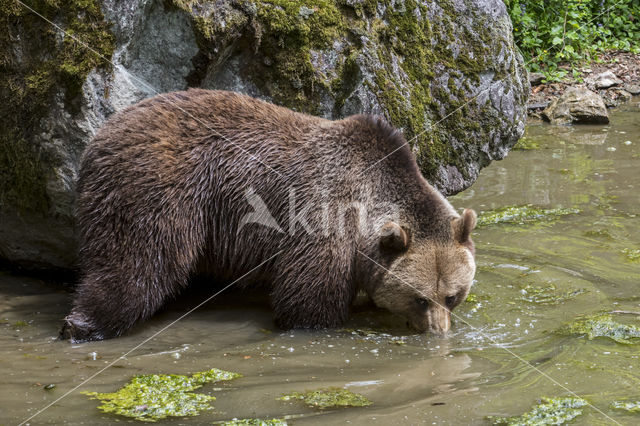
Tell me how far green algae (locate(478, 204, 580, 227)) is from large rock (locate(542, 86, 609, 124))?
495 cm

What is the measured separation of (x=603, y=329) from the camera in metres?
5.86

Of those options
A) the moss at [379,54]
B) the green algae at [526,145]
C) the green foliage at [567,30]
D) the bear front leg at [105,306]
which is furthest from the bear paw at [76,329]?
the green foliage at [567,30]

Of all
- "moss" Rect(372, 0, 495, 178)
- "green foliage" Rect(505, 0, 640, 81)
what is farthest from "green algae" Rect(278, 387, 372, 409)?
"green foliage" Rect(505, 0, 640, 81)

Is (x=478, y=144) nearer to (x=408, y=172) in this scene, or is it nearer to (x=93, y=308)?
(x=408, y=172)

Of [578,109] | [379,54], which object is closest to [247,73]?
[379,54]

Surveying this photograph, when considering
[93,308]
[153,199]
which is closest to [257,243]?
[153,199]

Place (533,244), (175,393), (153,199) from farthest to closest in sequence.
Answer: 1. (533,244)
2. (153,199)
3. (175,393)

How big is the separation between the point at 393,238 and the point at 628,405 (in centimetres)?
217

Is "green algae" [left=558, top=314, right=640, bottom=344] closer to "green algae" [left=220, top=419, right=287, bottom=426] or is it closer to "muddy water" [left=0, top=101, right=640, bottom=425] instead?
"muddy water" [left=0, top=101, right=640, bottom=425]

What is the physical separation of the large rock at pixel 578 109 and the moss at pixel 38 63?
9.39 meters

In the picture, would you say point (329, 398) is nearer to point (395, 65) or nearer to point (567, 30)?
point (395, 65)

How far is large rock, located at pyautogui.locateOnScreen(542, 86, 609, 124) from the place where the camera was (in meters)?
13.6

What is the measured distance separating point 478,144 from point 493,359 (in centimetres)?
334

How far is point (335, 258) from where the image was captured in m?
6.05
